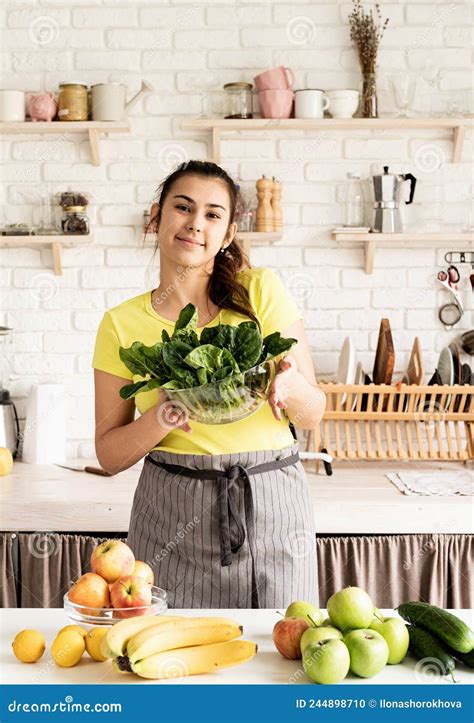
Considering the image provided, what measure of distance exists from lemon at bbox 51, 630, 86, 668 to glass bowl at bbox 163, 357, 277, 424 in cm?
41

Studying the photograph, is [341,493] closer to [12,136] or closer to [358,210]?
[358,210]

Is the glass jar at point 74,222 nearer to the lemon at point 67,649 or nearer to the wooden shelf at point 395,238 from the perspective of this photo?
the wooden shelf at point 395,238

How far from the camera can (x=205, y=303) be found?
1958mm

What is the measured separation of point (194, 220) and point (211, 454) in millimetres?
486

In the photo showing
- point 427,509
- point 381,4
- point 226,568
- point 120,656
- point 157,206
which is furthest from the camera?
point 381,4

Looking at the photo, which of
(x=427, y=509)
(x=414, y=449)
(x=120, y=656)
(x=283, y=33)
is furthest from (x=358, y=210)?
(x=120, y=656)

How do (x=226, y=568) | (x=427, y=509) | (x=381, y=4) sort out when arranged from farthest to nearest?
(x=381, y=4) < (x=427, y=509) < (x=226, y=568)

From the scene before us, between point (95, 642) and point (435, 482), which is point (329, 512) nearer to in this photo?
point (435, 482)

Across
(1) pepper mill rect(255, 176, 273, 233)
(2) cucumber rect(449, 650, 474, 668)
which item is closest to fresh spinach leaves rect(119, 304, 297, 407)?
(2) cucumber rect(449, 650, 474, 668)

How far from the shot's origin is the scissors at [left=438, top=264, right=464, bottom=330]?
3.32 metres

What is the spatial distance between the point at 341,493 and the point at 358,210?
1.08m

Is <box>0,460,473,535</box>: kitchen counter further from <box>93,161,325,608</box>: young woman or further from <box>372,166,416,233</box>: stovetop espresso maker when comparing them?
<box>372,166,416,233</box>: stovetop espresso maker

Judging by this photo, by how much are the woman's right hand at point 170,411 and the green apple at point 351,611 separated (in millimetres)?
410

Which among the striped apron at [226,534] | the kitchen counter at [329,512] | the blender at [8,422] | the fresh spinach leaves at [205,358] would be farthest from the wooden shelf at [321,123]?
the fresh spinach leaves at [205,358]
